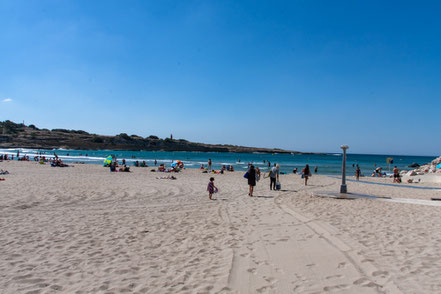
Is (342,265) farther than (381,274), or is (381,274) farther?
(342,265)

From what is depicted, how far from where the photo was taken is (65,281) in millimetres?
3689

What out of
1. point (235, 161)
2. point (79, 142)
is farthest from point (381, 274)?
point (79, 142)

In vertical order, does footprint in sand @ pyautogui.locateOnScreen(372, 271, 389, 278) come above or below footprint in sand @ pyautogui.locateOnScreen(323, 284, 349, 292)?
above

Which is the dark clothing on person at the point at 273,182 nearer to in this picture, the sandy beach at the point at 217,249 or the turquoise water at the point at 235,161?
the sandy beach at the point at 217,249

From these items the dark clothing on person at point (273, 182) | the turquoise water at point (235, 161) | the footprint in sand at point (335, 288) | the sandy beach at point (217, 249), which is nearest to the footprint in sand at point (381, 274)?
the sandy beach at point (217, 249)

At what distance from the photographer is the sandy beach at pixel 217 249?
11.9ft

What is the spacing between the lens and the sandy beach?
364cm

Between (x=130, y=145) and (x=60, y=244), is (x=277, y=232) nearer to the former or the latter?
(x=60, y=244)

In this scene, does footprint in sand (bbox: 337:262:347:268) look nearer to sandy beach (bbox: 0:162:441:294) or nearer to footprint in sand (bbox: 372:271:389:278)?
sandy beach (bbox: 0:162:441:294)

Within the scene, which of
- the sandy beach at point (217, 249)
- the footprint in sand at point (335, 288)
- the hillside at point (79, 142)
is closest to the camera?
the footprint in sand at point (335, 288)

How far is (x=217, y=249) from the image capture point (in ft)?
16.5

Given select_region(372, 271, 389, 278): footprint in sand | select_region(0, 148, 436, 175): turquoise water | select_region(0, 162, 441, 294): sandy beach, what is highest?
select_region(372, 271, 389, 278): footprint in sand

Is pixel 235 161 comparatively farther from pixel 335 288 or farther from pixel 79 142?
pixel 79 142

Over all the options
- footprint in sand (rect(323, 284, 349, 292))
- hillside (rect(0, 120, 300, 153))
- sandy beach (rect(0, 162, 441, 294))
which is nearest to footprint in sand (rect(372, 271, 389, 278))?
sandy beach (rect(0, 162, 441, 294))
